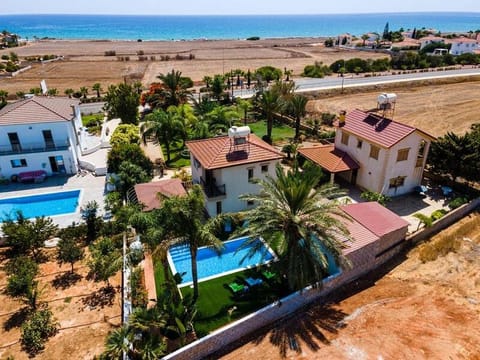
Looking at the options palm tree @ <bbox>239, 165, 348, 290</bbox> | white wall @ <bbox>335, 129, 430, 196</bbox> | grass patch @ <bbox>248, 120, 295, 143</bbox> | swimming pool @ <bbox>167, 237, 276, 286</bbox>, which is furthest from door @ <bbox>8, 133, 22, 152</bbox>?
white wall @ <bbox>335, 129, 430, 196</bbox>

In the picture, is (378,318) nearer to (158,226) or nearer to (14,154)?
(158,226)

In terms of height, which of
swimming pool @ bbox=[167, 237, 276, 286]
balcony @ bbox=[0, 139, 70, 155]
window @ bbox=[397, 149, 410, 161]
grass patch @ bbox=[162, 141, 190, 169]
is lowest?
swimming pool @ bbox=[167, 237, 276, 286]

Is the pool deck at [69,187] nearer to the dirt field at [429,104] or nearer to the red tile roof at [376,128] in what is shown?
the red tile roof at [376,128]

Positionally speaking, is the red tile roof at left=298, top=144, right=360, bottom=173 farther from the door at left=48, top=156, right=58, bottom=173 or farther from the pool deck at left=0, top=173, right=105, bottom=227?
the door at left=48, top=156, right=58, bottom=173

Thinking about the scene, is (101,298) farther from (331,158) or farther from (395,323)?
(331,158)

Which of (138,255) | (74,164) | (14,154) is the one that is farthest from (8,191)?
(138,255)

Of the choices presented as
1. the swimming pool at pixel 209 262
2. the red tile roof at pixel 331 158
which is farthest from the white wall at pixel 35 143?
the red tile roof at pixel 331 158
